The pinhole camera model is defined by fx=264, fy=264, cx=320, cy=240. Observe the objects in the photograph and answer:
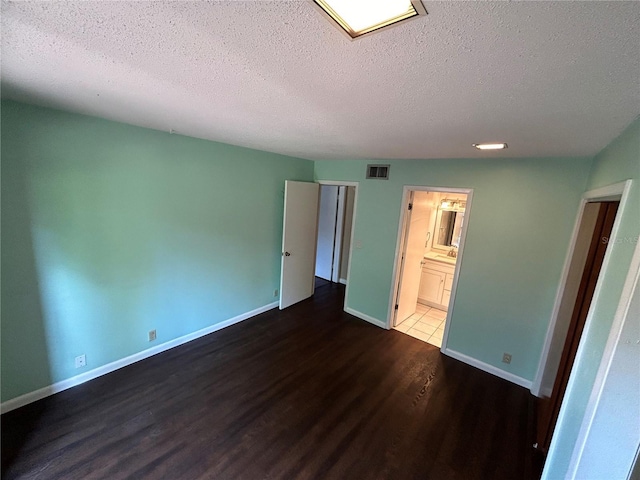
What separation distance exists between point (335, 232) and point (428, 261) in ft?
6.37

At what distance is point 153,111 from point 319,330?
2.98 meters

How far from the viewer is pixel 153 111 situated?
1798 millimetres

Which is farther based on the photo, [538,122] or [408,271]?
[408,271]

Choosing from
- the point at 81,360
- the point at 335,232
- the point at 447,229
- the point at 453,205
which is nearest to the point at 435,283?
the point at 447,229

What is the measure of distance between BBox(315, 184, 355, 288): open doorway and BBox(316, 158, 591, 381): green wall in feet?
6.50

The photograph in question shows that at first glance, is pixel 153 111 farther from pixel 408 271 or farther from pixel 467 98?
pixel 408 271

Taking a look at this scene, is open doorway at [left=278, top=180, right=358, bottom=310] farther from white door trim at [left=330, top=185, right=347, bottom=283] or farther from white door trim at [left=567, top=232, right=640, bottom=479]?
white door trim at [left=567, top=232, right=640, bottom=479]

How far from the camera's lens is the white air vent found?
348cm

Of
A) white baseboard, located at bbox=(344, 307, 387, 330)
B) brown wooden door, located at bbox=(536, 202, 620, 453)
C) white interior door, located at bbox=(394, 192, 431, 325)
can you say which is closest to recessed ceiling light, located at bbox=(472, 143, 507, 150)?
brown wooden door, located at bbox=(536, 202, 620, 453)

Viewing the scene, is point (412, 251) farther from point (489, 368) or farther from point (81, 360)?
point (81, 360)

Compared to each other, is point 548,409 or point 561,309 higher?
point 561,309

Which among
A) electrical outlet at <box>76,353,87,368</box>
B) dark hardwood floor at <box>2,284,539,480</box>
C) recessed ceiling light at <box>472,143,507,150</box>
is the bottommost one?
dark hardwood floor at <box>2,284,539,480</box>

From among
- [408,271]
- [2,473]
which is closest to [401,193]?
[408,271]

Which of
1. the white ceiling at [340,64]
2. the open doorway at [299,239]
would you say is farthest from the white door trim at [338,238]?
the white ceiling at [340,64]
